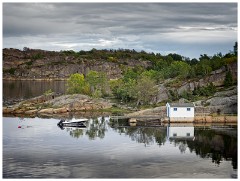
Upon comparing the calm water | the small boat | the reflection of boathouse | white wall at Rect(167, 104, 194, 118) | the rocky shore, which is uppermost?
the rocky shore

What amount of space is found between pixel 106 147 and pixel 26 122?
20395 mm

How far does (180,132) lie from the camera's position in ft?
184

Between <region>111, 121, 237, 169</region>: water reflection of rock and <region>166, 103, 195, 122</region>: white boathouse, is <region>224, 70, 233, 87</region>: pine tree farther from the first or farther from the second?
<region>111, 121, 237, 169</region>: water reflection of rock

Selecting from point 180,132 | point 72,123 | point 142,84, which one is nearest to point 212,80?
point 142,84

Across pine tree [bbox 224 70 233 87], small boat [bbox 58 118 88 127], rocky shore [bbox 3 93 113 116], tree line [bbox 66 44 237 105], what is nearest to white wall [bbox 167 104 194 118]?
small boat [bbox 58 118 88 127]

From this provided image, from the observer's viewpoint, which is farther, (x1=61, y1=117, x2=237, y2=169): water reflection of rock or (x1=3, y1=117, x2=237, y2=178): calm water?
(x1=61, y1=117, x2=237, y2=169): water reflection of rock

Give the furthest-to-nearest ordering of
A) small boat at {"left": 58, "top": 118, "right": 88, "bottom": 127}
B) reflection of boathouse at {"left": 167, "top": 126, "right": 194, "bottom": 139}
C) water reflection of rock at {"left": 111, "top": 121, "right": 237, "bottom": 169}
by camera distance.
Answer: small boat at {"left": 58, "top": 118, "right": 88, "bottom": 127}, reflection of boathouse at {"left": 167, "top": 126, "right": 194, "bottom": 139}, water reflection of rock at {"left": 111, "top": 121, "right": 237, "bottom": 169}

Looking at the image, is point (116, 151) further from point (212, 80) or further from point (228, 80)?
point (212, 80)

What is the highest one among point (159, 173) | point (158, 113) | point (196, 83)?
point (196, 83)

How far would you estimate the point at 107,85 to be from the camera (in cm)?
10425

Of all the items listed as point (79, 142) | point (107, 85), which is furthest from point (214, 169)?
point (107, 85)

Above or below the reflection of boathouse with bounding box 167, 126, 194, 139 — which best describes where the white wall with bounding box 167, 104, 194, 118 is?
above

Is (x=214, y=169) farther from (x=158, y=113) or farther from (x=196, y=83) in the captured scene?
(x=196, y=83)

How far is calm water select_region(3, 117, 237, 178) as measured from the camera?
3700cm
